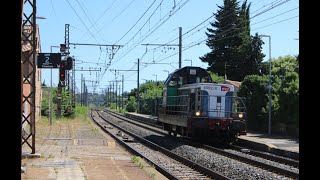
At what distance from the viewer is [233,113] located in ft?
72.8

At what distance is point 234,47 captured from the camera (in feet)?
215

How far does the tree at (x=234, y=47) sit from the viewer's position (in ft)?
208

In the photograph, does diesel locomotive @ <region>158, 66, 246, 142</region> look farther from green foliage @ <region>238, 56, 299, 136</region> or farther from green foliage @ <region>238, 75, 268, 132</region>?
green foliage @ <region>238, 75, 268, 132</region>

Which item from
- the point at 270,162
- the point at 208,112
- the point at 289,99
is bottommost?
the point at 270,162

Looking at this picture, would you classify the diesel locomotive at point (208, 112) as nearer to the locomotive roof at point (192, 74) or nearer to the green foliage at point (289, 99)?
the locomotive roof at point (192, 74)

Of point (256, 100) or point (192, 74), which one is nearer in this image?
point (192, 74)

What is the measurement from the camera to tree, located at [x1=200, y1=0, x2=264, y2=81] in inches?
2499

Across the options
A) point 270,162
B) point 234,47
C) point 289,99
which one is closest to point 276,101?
point 289,99

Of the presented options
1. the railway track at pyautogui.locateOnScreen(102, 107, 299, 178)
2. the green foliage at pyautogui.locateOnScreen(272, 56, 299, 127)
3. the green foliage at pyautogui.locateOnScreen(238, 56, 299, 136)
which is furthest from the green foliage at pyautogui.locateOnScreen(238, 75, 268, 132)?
the railway track at pyautogui.locateOnScreen(102, 107, 299, 178)

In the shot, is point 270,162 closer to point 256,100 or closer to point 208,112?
point 208,112
